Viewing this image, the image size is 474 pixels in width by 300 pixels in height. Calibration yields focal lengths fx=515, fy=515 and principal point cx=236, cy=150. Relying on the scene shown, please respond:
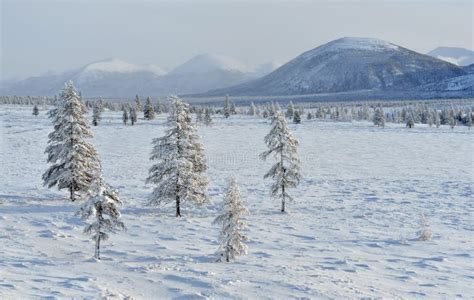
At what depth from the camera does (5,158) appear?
68.1 m

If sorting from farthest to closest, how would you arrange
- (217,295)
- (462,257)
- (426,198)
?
(426,198)
(462,257)
(217,295)

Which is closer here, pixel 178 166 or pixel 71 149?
pixel 178 166

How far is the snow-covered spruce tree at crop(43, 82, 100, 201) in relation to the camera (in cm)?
4062

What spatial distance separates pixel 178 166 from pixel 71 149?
905cm

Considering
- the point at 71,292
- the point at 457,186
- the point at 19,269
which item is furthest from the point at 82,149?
the point at 457,186

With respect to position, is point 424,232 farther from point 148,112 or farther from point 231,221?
point 148,112

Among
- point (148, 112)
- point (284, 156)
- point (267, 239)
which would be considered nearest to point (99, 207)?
point (267, 239)

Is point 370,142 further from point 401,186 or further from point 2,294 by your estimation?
point 2,294

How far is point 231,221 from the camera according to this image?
26.8m

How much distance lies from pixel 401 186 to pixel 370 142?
39.3 meters

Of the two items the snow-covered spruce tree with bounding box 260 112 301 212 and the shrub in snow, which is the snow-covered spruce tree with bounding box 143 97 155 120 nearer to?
the snow-covered spruce tree with bounding box 260 112 301 212

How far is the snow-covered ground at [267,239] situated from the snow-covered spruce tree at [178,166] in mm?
1528

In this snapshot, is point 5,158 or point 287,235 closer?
point 287,235

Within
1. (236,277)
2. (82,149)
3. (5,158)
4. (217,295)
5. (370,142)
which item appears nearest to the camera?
(217,295)
